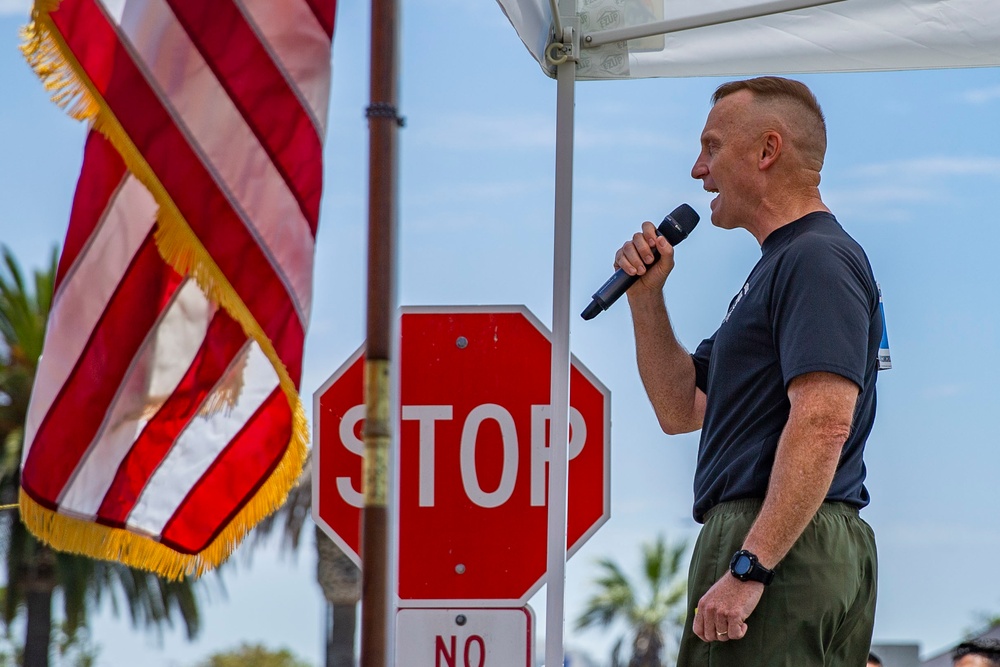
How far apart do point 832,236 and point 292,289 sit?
4.33ft

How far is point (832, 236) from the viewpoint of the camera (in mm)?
2875

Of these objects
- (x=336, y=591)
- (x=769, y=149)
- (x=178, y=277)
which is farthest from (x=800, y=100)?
(x=336, y=591)

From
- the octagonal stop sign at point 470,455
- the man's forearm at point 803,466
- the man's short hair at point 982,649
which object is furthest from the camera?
the man's short hair at point 982,649

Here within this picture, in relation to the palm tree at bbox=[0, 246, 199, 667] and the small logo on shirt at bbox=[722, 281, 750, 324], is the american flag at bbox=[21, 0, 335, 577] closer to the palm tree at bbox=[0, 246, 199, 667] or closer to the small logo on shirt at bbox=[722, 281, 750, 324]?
the small logo on shirt at bbox=[722, 281, 750, 324]

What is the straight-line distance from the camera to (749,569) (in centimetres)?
267

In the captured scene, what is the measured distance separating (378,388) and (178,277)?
1.62 m

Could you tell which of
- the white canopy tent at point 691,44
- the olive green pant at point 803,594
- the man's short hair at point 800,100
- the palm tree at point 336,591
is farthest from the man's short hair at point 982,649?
the palm tree at point 336,591

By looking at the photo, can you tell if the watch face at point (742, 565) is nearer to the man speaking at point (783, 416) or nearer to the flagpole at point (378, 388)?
the man speaking at point (783, 416)

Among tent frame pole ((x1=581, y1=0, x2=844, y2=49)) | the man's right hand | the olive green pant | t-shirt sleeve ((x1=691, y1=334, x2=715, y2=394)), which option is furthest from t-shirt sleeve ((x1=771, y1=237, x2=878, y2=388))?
tent frame pole ((x1=581, y1=0, x2=844, y2=49))

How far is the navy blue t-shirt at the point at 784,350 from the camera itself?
272 centimetres

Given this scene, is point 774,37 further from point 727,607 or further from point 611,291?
point 727,607

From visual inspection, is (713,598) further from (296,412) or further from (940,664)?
(940,664)

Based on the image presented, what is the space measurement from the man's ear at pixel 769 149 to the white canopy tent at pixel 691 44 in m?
0.61

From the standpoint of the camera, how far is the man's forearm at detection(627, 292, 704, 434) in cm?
334
